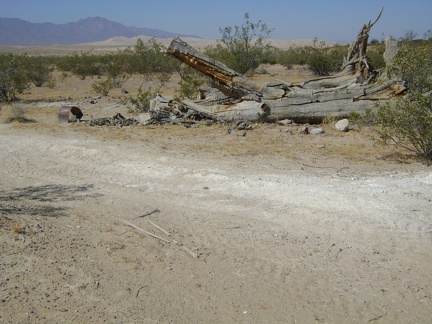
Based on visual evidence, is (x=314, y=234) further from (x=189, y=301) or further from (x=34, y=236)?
(x=34, y=236)

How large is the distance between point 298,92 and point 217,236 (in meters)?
6.79

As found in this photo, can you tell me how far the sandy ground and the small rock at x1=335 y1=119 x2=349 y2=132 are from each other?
1305mm

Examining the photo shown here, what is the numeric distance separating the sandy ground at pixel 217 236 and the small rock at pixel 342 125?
1.31 m

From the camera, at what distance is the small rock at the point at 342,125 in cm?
990

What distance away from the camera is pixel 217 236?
4934 millimetres

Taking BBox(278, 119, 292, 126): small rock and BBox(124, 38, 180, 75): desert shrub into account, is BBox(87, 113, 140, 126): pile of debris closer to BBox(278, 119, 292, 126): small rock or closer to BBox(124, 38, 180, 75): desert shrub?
BBox(278, 119, 292, 126): small rock

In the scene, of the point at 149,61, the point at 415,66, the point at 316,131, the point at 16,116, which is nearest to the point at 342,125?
the point at 316,131

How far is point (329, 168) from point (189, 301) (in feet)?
14.1

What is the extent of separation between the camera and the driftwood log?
Answer: 1051 centimetres

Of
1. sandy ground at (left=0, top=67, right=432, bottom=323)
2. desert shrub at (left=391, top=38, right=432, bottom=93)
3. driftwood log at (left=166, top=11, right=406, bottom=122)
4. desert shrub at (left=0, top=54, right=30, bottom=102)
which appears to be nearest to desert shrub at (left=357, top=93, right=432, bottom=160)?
sandy ground at (left=0, top=67, right=432, bottom=323)

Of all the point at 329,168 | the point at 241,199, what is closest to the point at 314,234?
the point at 241,199

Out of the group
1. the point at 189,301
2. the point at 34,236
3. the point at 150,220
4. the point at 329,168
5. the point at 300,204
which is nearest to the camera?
the point at 189,301

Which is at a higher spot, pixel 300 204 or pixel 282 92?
pixel 282 92

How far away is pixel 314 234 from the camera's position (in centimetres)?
496
